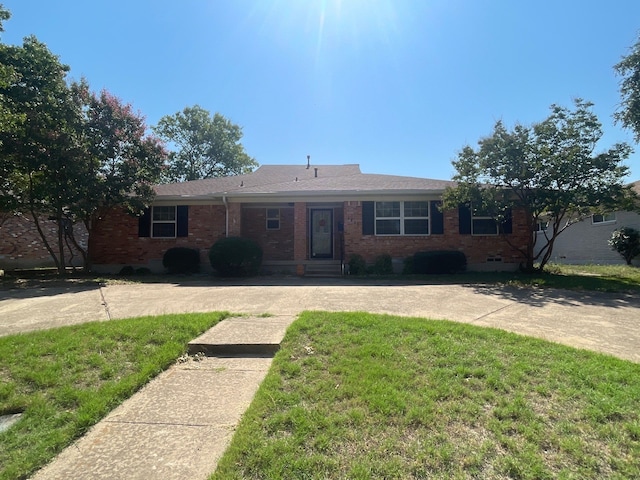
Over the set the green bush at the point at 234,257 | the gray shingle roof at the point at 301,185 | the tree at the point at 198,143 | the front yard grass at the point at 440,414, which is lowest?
the front yard grass at the point at 440,414

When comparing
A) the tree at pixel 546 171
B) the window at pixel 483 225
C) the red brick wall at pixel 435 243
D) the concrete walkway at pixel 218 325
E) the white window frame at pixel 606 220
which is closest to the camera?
the concrete walkway at pixel 218 325

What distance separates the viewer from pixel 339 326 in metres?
4.76

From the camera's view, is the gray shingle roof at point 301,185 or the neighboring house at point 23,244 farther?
the neighboring house at point 23,244

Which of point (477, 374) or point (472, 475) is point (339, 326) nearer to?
point (477, 374)

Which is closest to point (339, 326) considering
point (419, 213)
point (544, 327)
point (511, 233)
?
point (544, 327)

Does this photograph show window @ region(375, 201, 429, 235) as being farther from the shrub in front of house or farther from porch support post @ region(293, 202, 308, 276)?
porch support post @ region(293, 202, 308, 276)

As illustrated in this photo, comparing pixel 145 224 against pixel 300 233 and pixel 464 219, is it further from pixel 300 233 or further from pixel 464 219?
pixel 464 219

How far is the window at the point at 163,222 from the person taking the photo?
13766 mm

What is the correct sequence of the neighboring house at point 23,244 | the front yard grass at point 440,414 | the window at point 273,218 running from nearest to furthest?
1. the front yard grass at point 440,414
2. the window at point 273,218
3. the neighboring house at point 23,244

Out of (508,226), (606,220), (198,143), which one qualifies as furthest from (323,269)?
(198,143)

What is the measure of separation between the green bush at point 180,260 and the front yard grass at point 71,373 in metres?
7.82

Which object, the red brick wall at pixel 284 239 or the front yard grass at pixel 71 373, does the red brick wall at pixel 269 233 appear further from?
the front yard grass at pixel 71 373

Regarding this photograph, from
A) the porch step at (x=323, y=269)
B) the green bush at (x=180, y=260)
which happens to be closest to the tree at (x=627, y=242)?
the porch step at (x=323, y=269)

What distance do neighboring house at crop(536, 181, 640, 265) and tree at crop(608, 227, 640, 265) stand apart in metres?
0.39
